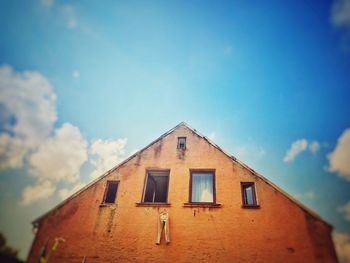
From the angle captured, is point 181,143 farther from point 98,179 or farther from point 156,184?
point 98,179

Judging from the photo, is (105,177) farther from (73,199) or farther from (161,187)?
(161,187)

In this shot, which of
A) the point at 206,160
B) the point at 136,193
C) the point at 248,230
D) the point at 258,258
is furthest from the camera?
the point at 206,160

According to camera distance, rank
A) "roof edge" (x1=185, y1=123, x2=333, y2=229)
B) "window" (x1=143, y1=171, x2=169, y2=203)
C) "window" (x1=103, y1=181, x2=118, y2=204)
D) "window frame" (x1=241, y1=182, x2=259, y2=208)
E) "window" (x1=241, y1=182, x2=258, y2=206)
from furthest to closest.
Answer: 1. "window" (x1=143, y1=171, x2=169, y2=203)
2. "window" (x1=103, y1=181, x2=118, y2=204)
3. "window" (x1=241, y1=182, x2=258, y2=206)
4. "window frame" (x1=241, y1=182, x2=259, y2=208)
5. "roof edge" (x1=185, y1=123, x2=333, y2=229)

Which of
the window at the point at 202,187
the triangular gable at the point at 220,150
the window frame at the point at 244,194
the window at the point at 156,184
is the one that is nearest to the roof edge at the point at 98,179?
the triangular gable at the point at 220,150

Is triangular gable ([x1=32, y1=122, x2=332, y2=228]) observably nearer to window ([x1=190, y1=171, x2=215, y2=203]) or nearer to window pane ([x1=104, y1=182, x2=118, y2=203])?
window pane ([x1=104, y1=182, x2=118, y2=203])

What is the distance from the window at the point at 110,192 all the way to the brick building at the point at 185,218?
46mm

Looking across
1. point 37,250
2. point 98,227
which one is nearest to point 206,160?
point 98,227

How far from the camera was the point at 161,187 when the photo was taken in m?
11.2

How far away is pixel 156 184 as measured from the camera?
11.1m

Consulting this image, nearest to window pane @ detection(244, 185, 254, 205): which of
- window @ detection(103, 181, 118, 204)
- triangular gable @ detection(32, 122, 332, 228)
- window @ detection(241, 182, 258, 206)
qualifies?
window @ detection(241, 182, 258, 206)

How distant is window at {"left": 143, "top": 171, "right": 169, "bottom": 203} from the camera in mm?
10695

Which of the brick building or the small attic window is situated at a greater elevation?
the small attic window

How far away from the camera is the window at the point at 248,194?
9227mm

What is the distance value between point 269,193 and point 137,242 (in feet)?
19.3
